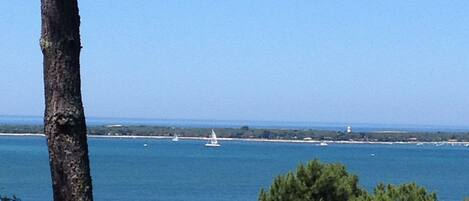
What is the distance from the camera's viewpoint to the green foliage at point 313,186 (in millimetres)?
14594

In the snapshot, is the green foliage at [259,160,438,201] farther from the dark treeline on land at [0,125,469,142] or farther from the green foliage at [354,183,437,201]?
the dark treeline on land at [0,125,469,142]

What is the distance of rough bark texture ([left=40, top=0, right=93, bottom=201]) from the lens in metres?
2.86

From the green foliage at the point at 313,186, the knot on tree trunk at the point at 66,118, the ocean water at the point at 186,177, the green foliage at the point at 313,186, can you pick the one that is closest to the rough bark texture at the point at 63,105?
the knot on tree trunk at the point at 66,118

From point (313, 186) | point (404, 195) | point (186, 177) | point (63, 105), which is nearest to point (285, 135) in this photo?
point (186, 177)

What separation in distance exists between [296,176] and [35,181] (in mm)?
33953

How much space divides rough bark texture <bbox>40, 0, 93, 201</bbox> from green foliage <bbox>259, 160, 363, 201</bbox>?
464 inches

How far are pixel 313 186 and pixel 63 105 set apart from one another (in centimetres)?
1198

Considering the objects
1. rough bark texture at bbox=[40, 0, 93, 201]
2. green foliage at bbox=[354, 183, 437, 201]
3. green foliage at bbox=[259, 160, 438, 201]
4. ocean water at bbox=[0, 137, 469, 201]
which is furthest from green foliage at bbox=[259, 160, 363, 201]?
ocean water at bbox=[0, 137, 469, 201]

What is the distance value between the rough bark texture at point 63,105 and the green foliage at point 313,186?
11.8m

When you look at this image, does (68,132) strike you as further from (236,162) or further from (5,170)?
(236,162)

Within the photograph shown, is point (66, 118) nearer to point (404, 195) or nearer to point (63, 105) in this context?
point (63, 105)

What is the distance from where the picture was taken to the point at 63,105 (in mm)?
2871

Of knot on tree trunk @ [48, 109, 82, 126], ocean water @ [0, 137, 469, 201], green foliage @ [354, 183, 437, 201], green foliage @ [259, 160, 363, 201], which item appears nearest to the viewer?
knot on tree trunk @ [48, 109, 82, 126]

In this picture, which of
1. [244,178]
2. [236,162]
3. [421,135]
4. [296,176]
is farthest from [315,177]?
[421,135]
